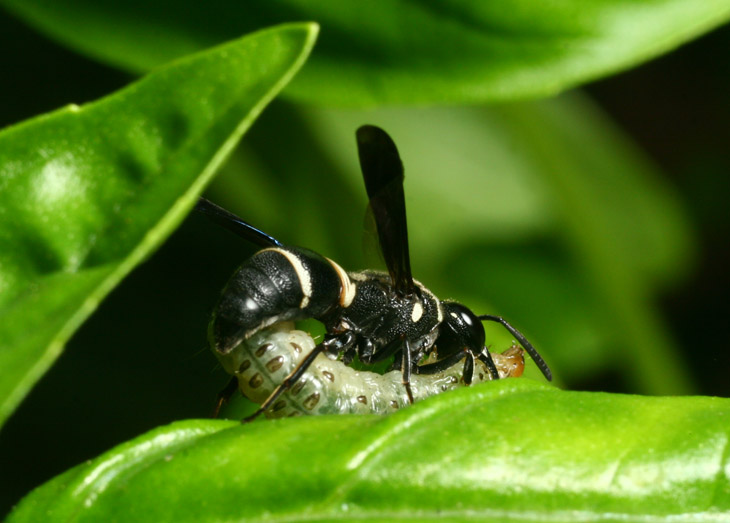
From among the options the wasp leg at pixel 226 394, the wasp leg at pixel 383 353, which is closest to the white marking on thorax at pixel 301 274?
the wasp leg at pixel 226 394

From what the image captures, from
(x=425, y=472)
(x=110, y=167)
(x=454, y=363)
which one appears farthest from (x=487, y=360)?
(x=110, y=167)

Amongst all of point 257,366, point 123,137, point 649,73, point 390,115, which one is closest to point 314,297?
point 257,366

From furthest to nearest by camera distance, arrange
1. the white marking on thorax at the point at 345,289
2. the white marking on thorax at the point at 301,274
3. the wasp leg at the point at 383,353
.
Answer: the wasp leg at the point at 383,353 → the white marking on thorax at the point at 345,289 → the white marking on thorax at the point at 301,274

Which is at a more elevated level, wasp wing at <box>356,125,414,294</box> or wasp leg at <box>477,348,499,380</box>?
wasp wing at <box>356,125,414,294</box>

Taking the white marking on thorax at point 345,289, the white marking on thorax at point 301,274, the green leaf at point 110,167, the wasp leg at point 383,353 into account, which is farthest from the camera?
the wasp leg at point 383,353

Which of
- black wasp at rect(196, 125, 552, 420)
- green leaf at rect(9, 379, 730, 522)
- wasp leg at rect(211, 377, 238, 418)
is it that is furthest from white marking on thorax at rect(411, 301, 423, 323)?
green leaf at rect(9, 379, 730, 522)

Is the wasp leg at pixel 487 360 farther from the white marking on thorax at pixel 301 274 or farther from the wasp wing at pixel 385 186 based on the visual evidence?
the white marking on thorax at pixel 301 274

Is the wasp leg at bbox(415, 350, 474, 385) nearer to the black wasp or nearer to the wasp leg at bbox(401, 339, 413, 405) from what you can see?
the black wasp
